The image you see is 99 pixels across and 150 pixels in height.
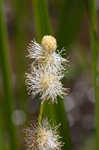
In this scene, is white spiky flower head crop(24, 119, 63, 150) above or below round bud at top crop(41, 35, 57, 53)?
below

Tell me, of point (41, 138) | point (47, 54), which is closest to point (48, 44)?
point (47, 54)
